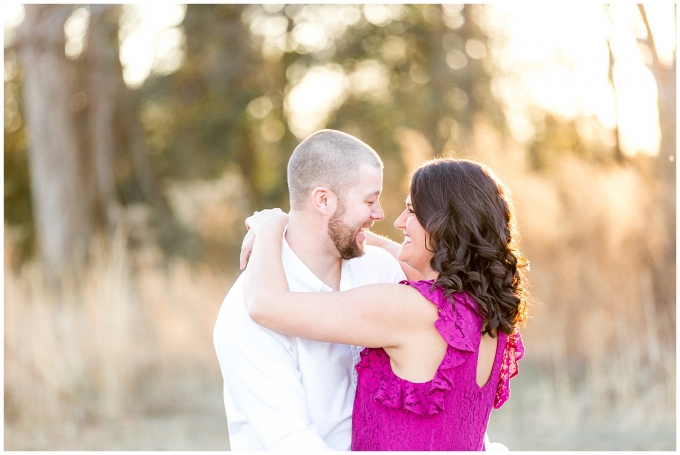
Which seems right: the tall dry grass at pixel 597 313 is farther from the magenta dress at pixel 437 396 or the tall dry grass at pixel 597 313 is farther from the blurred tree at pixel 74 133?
the blurred tree at pixel 74 133

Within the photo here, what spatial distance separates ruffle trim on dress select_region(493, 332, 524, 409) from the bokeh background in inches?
140

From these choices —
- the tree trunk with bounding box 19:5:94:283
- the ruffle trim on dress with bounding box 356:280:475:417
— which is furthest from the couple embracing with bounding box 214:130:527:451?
the tree trunk with bounding box 19:5:94:283

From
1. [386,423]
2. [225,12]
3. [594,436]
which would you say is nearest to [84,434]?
[594,436]

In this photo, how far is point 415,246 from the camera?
8.40ft

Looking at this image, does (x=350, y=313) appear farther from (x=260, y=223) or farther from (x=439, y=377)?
(x=260, y=223)

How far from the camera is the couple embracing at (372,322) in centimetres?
232

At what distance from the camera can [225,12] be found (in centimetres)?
1343

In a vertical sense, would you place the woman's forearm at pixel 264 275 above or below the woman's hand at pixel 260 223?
below

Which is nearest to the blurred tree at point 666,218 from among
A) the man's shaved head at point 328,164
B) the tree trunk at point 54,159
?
the man's shaved head at point 328,164

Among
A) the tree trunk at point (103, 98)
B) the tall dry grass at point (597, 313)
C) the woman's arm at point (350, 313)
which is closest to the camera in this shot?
the woman's arm at point (350, 313)

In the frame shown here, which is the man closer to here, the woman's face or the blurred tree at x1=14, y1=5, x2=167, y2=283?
the woman's face

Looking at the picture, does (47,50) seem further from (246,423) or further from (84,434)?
(246,423)

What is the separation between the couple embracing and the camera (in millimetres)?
2324

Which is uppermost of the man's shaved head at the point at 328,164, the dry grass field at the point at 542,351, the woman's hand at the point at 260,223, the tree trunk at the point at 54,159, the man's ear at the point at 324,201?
the tree trunk at the point at 54,159
